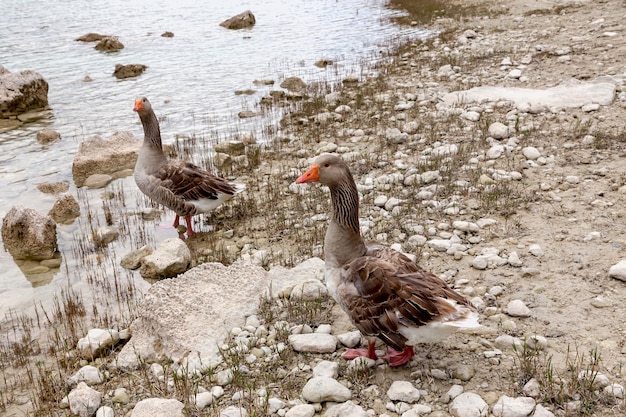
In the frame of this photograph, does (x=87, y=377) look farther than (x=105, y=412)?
Yes

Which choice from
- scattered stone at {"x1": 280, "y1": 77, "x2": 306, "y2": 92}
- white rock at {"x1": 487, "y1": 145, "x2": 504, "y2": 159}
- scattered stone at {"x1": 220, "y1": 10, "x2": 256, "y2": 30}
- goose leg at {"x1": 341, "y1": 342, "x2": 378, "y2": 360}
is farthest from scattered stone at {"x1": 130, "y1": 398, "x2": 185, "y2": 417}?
scattered stone at {"x1": 220, "y1": 10, "x2": 256, "y2": 30}

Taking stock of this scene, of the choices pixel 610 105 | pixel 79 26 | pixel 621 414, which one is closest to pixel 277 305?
pixel 621 414

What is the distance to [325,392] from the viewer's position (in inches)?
204

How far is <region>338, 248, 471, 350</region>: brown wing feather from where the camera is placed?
16.8 ft

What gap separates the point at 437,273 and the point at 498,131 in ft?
18.0

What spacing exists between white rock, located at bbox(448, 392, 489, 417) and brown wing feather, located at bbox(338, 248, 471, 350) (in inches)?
28.4

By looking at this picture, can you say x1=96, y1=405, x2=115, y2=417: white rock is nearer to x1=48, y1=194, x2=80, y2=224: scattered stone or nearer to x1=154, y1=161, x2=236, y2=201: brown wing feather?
x1=154, y1=161, x2=236, y2=201: brown wing feather

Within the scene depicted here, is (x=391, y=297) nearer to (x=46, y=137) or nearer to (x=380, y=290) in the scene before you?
(x=380, y=290)

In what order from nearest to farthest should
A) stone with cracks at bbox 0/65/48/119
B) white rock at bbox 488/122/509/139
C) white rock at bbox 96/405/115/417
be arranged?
white rock at bbox 96/405/115/417 → white rock at bbox 488/122/509/139 → stone with cracks at bbox 0/65/48/119

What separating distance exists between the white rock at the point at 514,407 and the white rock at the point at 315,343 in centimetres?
192

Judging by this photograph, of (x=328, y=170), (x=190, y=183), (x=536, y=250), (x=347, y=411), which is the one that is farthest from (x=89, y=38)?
(x=347, y=411)

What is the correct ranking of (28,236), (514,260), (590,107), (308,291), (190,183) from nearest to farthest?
1. (308,291)
2. (514,260)
3. (28,236)
4. (190,183)
5. (590,107)

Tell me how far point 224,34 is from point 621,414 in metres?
29.9

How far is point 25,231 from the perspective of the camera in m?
9.66
